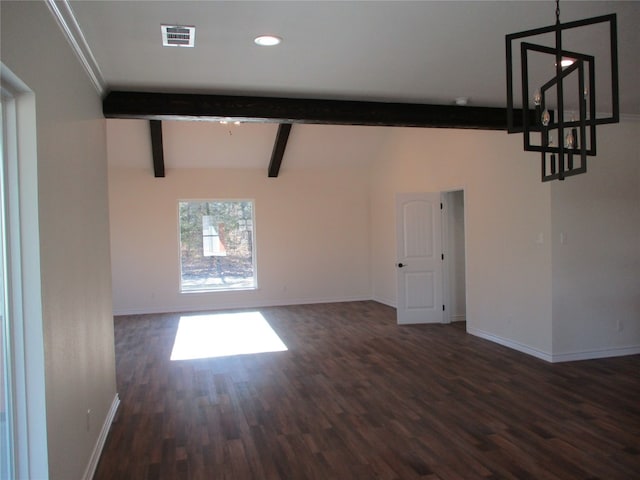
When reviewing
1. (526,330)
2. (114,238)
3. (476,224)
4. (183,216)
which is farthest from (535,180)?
(114,238)

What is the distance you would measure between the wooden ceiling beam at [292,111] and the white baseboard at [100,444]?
2388 millimetres

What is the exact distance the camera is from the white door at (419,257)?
23.0 feet

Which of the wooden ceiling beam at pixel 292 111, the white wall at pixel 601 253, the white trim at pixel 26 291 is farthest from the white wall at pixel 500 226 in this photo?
the white trim at pixel 26 291

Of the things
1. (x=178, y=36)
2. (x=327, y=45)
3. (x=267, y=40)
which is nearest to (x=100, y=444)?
(x=178, y=36)

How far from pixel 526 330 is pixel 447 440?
8.39 feet

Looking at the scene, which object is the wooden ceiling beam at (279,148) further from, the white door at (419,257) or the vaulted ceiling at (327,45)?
the vaulted ceiling at (327,45)

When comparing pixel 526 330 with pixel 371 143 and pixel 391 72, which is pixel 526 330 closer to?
pixel 391 72

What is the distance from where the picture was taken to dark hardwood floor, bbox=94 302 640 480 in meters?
2.87

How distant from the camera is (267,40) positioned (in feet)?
9.55

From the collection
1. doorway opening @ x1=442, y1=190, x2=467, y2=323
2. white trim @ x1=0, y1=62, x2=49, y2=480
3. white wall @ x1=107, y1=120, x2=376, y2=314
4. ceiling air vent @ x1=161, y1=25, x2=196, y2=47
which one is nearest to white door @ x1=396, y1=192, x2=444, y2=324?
doorway opening @ x1=442, y1=190, x2=467, y2=323

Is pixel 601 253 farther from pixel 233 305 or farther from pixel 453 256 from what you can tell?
pixel 233 305

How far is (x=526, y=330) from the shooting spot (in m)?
5.27

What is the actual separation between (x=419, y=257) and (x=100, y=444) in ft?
16.5

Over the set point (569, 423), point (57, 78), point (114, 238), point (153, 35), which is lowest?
point (569, 423)
